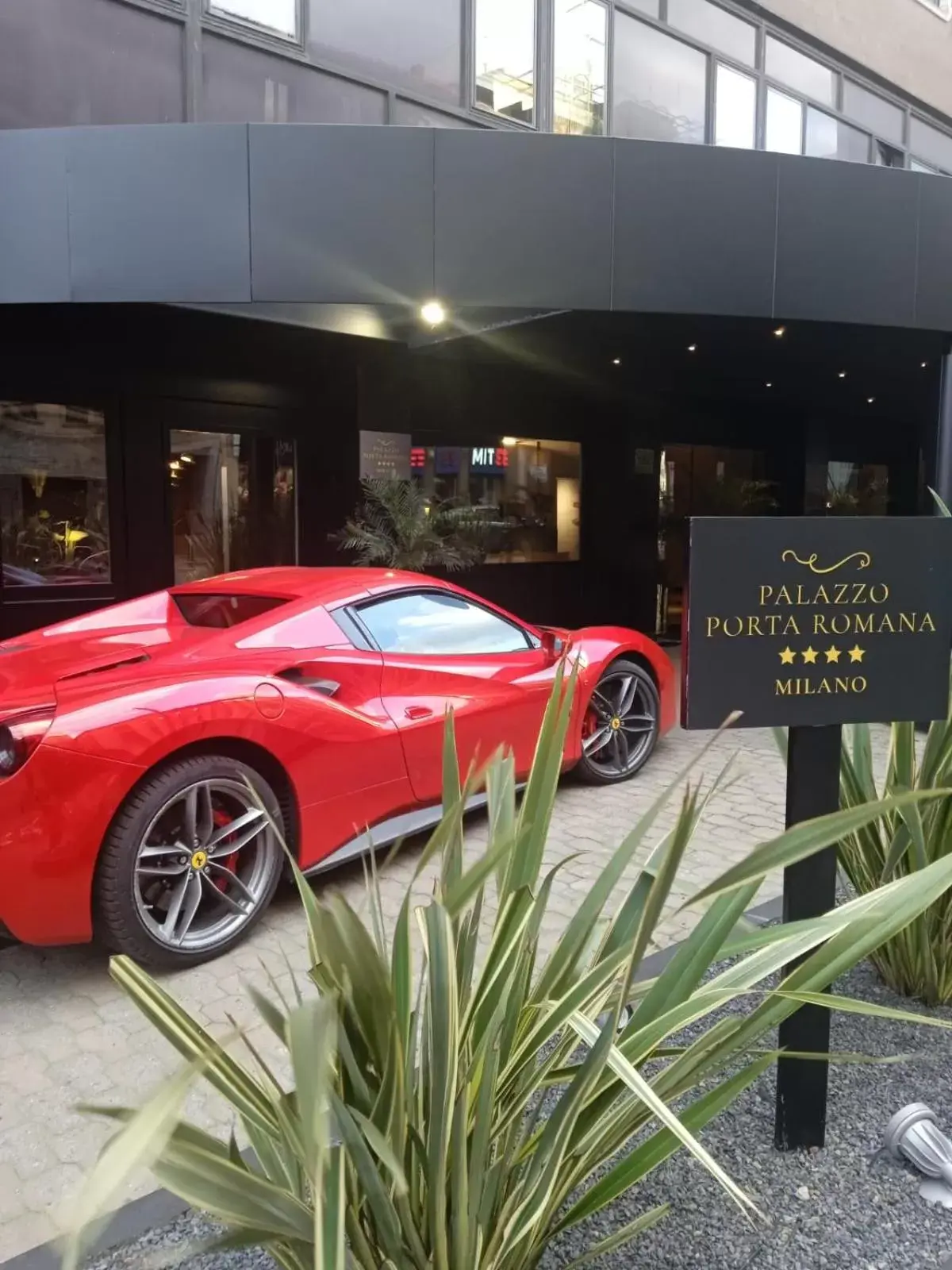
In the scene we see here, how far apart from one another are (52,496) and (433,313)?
4018 millimetres

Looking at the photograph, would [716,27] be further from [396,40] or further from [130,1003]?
[130,1003]

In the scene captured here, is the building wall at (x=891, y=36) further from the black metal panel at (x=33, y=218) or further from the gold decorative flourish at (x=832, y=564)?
the gold decorative flourish at (x=832, y=564)

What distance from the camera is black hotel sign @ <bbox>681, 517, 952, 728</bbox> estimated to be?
2.10 m

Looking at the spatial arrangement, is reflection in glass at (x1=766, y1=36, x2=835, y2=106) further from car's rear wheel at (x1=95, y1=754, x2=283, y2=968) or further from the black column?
car's rear wheel at (x1=95, y1=754, x2=283, y2=968)

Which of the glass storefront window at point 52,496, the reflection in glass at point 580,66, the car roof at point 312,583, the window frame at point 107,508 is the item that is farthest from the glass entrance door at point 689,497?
the car roof at point 312,583

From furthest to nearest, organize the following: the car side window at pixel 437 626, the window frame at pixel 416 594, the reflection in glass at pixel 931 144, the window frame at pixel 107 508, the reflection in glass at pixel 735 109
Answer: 1. the reflection in glass at pixel 931 144
2. the reflection in glass at pixel 735 109
3. the window frame at pixel 107 508
4. the car side window at pixel 437 626
5. the window frame at pixel 416 594

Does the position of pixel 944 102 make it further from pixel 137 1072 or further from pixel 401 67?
pixel 137 1072

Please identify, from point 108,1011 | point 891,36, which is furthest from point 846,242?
point 891,36

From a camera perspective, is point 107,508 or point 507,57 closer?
point 107,508

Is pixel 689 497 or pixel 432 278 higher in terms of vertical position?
pixel 432 278

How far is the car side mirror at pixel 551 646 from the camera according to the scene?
5094 millimetres

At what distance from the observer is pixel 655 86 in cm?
1120

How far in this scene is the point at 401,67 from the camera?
30.1 feet

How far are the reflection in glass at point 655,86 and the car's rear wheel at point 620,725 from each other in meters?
7.95
